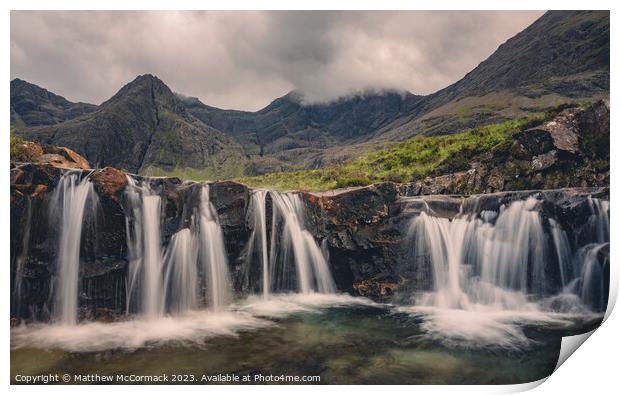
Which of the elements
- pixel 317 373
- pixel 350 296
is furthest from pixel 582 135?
pixel 317 373

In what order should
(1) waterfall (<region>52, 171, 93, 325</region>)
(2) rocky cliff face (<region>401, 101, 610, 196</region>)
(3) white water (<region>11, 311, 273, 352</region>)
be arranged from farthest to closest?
(2) rocky cliff face (<region>401, 101, 610, 196</region>)
(1) waterfall (<region>52, 171, 93, 325</region>)
(3) white water (<region>11, 311, 273, 352</region>)

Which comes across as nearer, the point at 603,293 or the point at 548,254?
the point at 603,293

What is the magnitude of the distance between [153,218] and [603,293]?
41.5 ft

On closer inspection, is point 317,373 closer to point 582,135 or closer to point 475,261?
point 475,261

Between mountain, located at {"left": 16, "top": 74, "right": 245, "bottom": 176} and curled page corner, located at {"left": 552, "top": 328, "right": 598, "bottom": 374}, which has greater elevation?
mountain, located at {"left": 16, "top": 74, "right": 245, "bottom": 176}

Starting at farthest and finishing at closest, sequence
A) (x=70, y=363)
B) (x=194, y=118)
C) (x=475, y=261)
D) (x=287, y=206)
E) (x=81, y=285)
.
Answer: (x=194, y=118), (x=287, y=206), (x=475, y=261), (x=81, y=285), (x=70, y=363)

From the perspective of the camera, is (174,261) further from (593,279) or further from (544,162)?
(544,162)

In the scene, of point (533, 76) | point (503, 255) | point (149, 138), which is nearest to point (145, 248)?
point (503, 255)

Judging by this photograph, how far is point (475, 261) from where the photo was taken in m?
12.0

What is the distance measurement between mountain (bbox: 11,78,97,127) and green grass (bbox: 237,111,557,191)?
1138 cm

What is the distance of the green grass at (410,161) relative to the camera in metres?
18.2

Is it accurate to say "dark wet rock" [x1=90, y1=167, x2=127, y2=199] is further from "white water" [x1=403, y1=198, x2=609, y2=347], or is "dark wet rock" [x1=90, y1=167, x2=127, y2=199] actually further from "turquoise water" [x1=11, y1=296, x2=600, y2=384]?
"white water" [x1=403, y1=198, x2=609, y2=347]

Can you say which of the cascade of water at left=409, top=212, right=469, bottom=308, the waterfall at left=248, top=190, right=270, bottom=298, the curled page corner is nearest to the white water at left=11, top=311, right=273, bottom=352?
the waterfall at left=248, top=190, right=270, bottom=298

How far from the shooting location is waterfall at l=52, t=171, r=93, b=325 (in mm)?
9539
